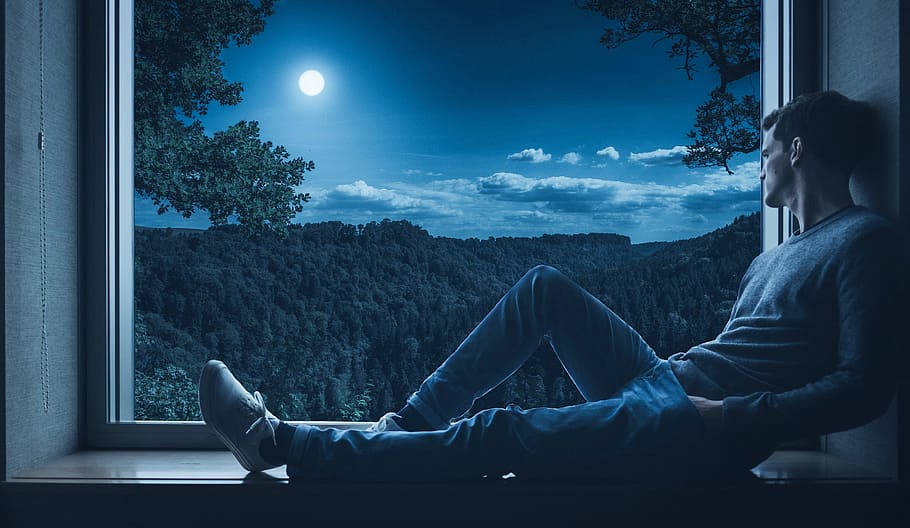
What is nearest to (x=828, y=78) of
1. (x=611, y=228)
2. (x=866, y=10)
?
(x=866, y=10)

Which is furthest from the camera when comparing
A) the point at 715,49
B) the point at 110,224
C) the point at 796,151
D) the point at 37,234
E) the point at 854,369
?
the point at 715,49

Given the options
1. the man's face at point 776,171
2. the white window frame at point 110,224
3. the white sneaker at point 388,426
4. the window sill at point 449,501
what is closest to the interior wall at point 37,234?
the white window frame at point 110,224

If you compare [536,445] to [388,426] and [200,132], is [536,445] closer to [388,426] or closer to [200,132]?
[388,426]

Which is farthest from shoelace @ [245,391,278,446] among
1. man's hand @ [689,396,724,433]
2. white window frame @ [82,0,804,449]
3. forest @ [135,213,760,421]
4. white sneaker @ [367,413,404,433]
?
man's hand @ [689,396,724,433]

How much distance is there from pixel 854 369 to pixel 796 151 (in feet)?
1.73

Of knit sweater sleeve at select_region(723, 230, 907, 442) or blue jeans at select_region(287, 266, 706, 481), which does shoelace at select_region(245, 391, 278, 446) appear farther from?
knit sweater sleeve at select_region(723, 230, 907, 442)

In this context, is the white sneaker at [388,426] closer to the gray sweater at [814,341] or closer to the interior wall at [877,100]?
the gray sweater at [814,341]

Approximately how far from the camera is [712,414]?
135 centimetres

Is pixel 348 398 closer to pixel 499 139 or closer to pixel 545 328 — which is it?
pixel 545 328

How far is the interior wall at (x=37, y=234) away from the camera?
1.50 meters

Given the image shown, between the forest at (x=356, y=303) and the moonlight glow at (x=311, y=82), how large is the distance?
1.41 feet

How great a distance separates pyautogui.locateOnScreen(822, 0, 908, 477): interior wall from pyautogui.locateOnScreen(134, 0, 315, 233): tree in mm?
1539

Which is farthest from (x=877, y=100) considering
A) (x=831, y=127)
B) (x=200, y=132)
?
(x=200, y=132)

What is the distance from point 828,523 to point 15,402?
1.91m
